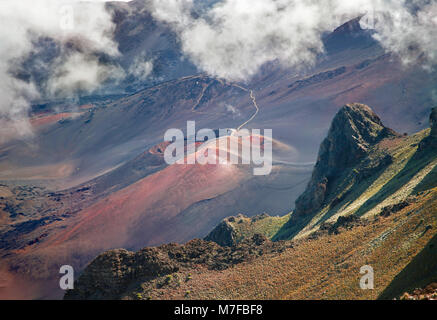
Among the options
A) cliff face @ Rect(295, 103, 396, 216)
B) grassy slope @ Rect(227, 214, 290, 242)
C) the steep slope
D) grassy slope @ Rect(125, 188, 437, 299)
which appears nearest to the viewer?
the steep slope

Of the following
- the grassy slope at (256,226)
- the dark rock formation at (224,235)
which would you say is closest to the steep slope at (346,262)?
the dark rock formation at (224,235)

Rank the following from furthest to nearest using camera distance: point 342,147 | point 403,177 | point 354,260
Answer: point 342,147 → point 403,177 → point 354,260

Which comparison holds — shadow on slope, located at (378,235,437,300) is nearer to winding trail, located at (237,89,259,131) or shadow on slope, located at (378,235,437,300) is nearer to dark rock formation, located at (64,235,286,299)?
dark rock formation, located at (64,235,286,299)

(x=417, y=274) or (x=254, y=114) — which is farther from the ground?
(x=254, y=114)

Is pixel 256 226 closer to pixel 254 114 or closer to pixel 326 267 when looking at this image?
pixel 326 267

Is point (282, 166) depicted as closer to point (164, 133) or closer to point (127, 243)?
point (127, 243)

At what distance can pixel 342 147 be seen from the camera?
44188mm

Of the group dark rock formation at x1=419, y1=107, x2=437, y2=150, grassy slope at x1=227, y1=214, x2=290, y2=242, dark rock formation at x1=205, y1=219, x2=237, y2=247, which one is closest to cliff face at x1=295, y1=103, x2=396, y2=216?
grassy slope at x1=227, y1=214, x2=290, y2=242

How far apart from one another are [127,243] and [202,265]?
5047 cm

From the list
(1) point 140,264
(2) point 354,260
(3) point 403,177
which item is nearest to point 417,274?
(2) point 354,260

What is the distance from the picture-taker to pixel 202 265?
27953 mm

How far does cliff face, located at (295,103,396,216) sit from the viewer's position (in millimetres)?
42312
